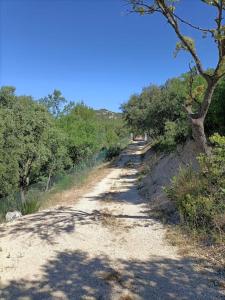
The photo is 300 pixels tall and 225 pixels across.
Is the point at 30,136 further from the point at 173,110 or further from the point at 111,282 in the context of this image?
the point at 111,282

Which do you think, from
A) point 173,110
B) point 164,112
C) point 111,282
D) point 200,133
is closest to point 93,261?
point 111,282

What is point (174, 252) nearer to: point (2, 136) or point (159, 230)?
point (159, 230)

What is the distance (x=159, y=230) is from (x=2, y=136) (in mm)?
17490

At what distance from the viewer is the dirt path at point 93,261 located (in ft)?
18.6

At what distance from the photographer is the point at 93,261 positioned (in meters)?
7.02

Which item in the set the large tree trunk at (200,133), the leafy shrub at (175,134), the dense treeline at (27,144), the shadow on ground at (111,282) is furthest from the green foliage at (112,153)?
the shadow on ground at (111,282)

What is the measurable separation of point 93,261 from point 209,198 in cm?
318

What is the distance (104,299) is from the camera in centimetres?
539

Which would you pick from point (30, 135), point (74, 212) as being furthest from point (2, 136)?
point (74, 212)

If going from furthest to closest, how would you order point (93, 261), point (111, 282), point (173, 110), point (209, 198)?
point (173, 110) < point (209, 198) < point (93, 261) < point (111, 282)

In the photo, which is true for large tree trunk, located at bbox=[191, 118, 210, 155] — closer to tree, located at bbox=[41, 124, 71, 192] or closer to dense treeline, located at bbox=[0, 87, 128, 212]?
dense treeline, located at bbox=[0, 87, 128, 212]

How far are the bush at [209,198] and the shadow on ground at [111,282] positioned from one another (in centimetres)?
158

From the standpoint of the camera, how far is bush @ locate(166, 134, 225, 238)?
26.8 ft

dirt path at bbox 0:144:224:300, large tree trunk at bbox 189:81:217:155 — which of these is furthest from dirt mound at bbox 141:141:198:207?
large tree trunk at bbox 189:81:217:155
